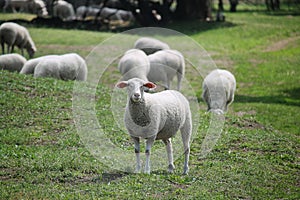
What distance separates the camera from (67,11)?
119ft

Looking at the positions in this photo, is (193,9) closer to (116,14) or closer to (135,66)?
(116,14)

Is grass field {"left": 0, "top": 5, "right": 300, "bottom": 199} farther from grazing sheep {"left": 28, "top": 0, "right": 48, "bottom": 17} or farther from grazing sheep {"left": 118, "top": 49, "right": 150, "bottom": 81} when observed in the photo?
grazing sheep {"left": 28, "top": 0, "right": 48, "bottom": 17}

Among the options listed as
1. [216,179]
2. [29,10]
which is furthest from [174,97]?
[29,10]

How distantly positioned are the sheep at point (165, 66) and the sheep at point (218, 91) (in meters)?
1.64

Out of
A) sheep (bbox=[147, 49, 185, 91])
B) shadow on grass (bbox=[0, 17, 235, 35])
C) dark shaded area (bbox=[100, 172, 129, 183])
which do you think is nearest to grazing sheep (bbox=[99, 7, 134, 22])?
shadow on grass (bbox=[0, 17, 235, 35])

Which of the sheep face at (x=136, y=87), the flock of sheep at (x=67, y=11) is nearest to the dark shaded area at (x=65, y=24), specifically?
the flock of sheep at (x=67, y=11)

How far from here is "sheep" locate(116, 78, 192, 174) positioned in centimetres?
752

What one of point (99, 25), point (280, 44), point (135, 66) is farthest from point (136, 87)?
point (99, 25)

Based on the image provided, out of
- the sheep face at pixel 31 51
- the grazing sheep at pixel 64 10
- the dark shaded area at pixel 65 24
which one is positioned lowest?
the grazing sheep at pixel 64 10

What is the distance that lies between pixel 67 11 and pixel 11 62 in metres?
19.6

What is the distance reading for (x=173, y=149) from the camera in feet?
28.9

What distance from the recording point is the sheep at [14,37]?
67.6ft

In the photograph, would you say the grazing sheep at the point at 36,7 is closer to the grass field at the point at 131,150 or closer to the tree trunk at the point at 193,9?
the tree trunk at the point at 193,9

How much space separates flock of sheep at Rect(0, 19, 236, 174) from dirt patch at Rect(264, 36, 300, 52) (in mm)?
A: 10040
